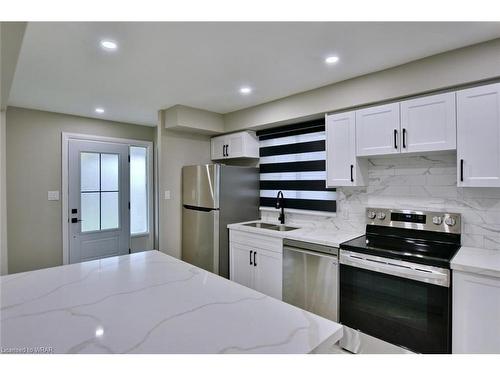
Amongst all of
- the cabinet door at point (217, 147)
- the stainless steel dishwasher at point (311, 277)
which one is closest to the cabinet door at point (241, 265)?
the stainless steel dishwasher at point (311, 277)

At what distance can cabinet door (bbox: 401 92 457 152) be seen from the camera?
2037mm

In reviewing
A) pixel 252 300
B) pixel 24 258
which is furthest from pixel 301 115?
pixel 24 258

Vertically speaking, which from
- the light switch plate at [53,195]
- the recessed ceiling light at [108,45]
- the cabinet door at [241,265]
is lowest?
the cabinet door at [241,265]

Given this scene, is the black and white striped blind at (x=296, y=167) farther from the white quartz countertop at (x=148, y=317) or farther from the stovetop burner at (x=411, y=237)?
the white quartz countertop at (x=148, y=317)

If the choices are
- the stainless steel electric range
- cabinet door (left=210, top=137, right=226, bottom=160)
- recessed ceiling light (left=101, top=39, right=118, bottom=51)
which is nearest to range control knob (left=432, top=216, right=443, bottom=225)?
the stainless steel electric range

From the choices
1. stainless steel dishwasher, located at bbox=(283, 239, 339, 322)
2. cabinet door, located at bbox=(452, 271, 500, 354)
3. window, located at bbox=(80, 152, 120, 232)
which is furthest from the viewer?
window, located at bbox=(80, 152, 120, 232)

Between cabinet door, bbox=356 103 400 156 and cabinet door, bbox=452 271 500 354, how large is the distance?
1.05m

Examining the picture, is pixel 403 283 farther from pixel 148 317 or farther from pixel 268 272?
pixel 148 317

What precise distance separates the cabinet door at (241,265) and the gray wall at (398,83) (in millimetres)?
1498

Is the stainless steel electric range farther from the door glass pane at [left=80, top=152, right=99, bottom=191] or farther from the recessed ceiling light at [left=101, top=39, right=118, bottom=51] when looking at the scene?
the door glass pane at [left=80, top=152, right=99, bottom=191]

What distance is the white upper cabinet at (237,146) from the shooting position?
12.1ft

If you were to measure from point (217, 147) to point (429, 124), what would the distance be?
262 cm

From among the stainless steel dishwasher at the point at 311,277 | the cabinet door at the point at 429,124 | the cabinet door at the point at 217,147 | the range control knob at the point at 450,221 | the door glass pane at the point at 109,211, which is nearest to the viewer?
the cabinet door at the point at 429,124

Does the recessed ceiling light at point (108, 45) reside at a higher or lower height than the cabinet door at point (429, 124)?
higher
